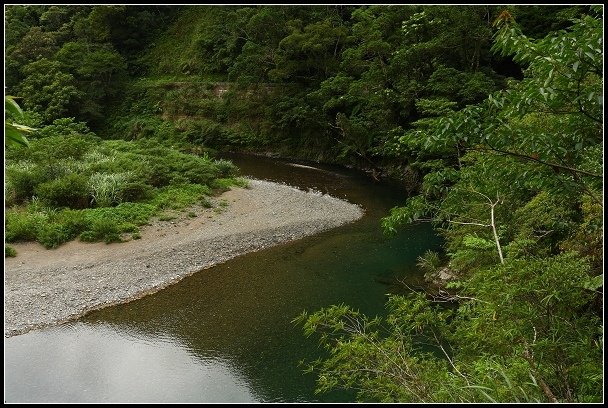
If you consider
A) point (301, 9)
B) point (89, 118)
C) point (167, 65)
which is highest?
point (301, 9)

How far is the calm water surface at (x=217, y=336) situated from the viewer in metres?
6.67

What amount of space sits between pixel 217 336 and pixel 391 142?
11.0 m

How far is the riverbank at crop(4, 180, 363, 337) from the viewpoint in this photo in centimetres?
907

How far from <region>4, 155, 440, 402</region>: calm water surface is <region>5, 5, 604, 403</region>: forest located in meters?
0.59

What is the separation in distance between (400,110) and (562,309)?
16350 millimetres

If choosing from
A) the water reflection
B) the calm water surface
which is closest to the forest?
the calm water surface

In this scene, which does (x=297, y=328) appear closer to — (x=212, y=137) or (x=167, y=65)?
(x=212, y=137)

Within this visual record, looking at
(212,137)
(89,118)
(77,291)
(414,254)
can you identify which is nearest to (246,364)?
(77,291)

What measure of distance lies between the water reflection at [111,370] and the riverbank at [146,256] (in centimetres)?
70

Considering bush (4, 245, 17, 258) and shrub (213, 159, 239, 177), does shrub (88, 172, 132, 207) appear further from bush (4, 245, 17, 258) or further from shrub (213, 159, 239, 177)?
shrub (213, 159, 239, 177)

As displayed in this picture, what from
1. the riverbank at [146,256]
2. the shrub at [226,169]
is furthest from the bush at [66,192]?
the shrub at [226,169]

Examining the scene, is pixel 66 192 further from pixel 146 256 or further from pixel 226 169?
pixel 226 169

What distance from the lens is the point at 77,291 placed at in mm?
9508

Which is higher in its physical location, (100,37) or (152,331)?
(100,37)
